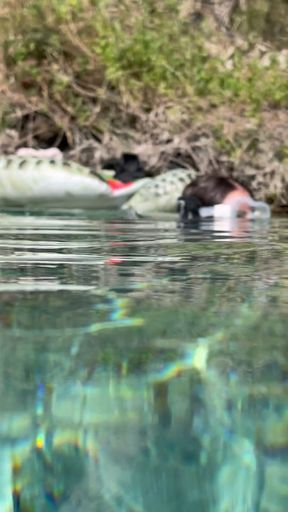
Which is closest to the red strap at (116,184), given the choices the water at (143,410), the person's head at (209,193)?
the person's head at (209,193)

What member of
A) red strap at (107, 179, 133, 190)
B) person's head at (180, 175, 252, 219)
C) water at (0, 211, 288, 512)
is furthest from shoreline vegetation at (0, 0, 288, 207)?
water at (0, 211, 288, 512)

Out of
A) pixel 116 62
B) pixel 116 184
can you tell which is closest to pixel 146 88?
pixel 116 62

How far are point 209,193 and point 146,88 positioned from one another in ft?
4.92

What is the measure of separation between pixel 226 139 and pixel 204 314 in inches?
172

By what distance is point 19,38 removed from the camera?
553 centimetres

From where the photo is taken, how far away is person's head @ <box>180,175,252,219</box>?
3.93 meters

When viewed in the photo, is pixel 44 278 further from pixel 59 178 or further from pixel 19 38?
pixel 19 38

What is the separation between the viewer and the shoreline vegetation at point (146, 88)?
5047 millimetres

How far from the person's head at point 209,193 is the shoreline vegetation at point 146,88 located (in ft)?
2.28

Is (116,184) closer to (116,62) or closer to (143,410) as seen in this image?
(116,62)

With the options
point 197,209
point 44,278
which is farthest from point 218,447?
point 197,209

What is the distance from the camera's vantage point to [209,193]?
4.15 metres

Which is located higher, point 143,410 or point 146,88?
point 146,88

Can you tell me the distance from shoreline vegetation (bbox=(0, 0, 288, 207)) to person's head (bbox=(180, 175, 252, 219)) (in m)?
0.69
